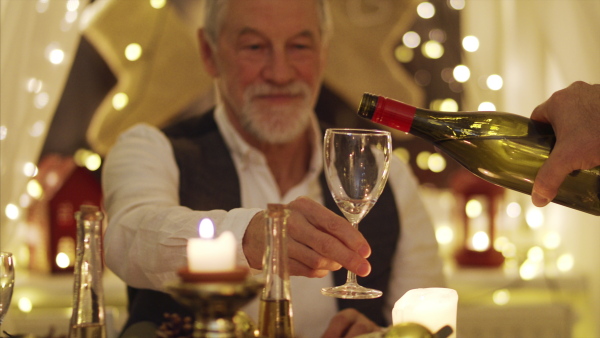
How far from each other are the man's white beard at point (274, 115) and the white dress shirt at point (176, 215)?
0.05 meters

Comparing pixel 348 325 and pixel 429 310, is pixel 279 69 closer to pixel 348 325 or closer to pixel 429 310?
pixel 348 325

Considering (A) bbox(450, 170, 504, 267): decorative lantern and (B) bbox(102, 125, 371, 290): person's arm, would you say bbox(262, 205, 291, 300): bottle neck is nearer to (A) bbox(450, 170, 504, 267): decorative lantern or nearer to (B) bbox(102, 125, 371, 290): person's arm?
(B) bbox(102, 125, 371, 290): person's arm

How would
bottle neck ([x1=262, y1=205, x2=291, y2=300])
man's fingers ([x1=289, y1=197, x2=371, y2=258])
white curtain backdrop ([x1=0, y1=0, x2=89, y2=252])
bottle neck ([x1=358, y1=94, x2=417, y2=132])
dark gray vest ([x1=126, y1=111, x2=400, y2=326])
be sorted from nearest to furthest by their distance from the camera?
bottle neck ([x1=262, y1=205, x2=291, y2=300])
man's fingers ([x1=289, y1=197, x2=371, y2=258])
bottle neck ([x1=358, y1=94, x2=417, y2=132])
dark gray vest ([x1=126, y1=111, x2=400, y2=326])
white curtain backdrop ([x1=0, y1=0, x2=89, y2=252])

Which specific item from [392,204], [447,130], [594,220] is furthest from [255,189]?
[594,220]

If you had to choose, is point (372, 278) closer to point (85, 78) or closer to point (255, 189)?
point (255, 189)

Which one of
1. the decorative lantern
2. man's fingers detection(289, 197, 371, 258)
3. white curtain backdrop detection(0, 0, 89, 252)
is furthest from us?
the decorative lantern

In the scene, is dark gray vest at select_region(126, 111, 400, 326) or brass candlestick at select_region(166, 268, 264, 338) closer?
brass candlestick at select_region(166, 268, 264, 338)

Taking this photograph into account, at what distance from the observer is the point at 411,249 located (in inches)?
61.7

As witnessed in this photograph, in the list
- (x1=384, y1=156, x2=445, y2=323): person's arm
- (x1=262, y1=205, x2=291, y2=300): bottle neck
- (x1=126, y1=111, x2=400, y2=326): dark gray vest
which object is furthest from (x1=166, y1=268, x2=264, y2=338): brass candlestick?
(x1=384, y1=156, x2=445, y2=323): person's arm

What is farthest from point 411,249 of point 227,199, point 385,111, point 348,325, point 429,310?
point 429,310

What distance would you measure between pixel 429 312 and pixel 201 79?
1.61 metres

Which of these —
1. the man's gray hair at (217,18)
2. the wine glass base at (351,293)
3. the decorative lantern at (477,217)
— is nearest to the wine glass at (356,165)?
the wine glass base at (351,293)

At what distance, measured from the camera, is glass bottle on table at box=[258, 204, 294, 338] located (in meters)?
0.55

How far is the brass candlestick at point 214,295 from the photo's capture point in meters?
0.42
